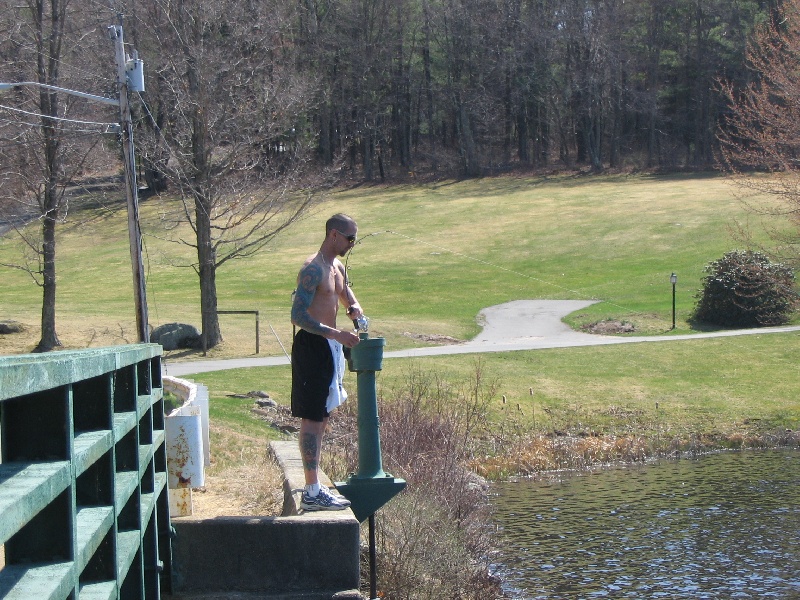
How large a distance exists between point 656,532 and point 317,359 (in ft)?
24.9

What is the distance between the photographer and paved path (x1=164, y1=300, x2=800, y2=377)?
23.5 m

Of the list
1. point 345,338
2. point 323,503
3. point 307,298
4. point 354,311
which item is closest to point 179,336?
point 354,311

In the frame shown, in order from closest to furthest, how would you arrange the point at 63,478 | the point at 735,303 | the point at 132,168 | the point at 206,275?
1. the point at 63,478
2. the point at 132,168
3. the point at 206,275
4. the point at 735,303

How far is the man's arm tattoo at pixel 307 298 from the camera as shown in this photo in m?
6.02

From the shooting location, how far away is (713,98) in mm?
69438

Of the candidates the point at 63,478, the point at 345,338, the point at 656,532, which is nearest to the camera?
the point at 63,478

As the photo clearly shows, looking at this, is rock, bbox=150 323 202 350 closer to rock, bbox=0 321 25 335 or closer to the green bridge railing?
rock, bbox=0 321 25 335

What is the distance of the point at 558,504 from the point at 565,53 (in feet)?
205

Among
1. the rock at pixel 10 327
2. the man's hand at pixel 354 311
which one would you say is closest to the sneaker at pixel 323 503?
the man's hand at pixel 354 311

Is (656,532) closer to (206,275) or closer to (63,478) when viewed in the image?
(63,478)

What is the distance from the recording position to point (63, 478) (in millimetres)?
2451

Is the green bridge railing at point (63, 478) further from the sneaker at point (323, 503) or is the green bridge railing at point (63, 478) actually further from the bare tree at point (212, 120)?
the bare tree at point (212, 120)

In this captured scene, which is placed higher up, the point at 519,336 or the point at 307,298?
the point at 307,298

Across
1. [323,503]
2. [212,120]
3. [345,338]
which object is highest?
[212,120]
